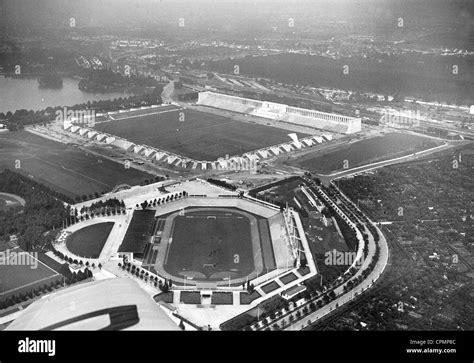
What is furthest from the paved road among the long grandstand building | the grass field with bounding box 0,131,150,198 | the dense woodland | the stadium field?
the stadium field

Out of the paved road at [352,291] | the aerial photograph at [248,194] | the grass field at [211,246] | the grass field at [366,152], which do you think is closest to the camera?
the aerial photograph at [248,194]

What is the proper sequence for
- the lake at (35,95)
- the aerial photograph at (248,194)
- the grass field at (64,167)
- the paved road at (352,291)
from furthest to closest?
the lake at (35,95) → the grass field at (64,167) → the paved road at (352,291) → the aerial photograph at (248,194)

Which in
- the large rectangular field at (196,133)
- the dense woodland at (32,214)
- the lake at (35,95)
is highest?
the lake at (35,95)

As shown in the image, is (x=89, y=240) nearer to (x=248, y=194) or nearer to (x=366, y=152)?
(x=248, y=194)

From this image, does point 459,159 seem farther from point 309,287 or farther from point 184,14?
point 184,14

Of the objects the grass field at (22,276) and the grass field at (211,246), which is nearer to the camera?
the grass field at (22,276)

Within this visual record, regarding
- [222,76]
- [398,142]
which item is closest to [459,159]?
[398,142]

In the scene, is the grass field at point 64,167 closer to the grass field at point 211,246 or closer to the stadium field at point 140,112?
the grass field at point 211,246

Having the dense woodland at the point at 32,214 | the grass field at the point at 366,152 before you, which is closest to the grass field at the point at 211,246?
the dense woodland at the point at 32,214
